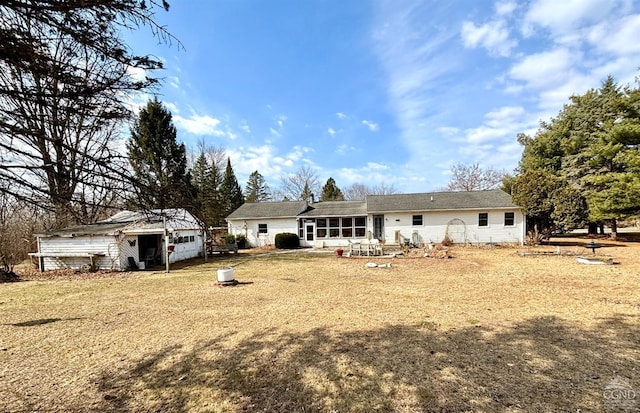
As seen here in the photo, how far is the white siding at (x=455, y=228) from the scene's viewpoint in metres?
19.4

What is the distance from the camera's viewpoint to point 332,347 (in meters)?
4.64

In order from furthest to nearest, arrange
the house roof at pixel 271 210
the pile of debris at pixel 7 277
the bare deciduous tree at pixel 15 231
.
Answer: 1. the house roof at pixel 271 210
2. the pile of debris at pixel 7 277
3. the bare deciduous tree at pixel 15 231

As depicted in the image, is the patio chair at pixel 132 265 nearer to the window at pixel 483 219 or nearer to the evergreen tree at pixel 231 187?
the window at pixel 483 219

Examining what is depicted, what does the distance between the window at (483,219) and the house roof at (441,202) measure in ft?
2.03

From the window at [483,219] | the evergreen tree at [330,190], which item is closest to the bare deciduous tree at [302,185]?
the evergreen tree at [330,190]

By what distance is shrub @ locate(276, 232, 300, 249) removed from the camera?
864 inches

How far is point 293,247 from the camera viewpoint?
2216cm

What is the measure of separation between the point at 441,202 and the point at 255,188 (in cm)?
3061

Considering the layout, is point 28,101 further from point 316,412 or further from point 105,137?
point 316,412

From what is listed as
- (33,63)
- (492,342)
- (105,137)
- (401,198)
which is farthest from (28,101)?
(401,198)

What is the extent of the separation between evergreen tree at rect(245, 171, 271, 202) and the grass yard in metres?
35.8

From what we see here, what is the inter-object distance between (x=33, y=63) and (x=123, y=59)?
2.08ft

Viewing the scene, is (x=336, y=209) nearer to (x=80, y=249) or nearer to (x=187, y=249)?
(x=187, y=249)

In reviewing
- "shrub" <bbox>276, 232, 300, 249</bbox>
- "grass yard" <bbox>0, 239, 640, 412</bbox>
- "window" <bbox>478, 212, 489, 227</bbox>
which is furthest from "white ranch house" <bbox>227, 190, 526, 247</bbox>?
"grass yard" <bbox>0, 239, 640, 412</bbox>
